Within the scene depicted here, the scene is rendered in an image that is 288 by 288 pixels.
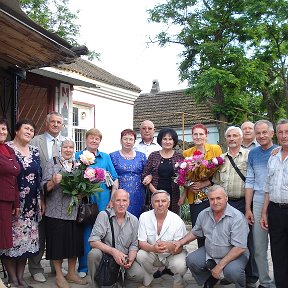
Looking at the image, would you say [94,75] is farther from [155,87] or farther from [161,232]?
[155,87]

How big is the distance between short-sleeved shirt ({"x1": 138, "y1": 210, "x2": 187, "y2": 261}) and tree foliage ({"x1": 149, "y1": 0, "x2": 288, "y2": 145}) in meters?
9.58

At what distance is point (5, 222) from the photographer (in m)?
4.07

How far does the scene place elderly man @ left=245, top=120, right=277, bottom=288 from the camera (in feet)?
14.1

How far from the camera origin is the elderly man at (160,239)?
4.50 m

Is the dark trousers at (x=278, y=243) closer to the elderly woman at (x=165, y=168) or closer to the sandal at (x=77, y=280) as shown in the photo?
the elderly woman at (x=165, y=168)

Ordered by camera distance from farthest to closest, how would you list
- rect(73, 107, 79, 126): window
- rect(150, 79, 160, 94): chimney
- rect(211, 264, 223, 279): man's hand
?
rect(150, 79, 160, 94): chimney
rect(73, 107, 79, 126): window
rect(211, 264, 223, 279): man's hand

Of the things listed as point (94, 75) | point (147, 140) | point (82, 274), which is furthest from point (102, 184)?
point (94, 75)

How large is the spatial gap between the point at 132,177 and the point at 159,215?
77 cm

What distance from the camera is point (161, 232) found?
459cm

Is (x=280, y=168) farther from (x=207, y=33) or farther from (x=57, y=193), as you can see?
(x=207, y=33)

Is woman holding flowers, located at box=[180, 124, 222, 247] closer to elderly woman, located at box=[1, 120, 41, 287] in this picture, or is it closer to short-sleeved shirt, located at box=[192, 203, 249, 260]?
short-sleeved shirt, located at box=[192, 203, 249, 260]

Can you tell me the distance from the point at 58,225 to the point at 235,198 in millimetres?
2038

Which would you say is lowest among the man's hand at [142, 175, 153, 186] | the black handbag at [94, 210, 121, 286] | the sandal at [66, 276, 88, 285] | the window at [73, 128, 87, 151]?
the sandal at [66, 276, 88, 285]

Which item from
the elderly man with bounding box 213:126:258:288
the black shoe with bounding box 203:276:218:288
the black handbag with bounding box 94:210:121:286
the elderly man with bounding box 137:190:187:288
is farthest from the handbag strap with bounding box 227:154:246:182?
the black handbag with bounding box 94:210:121:286
